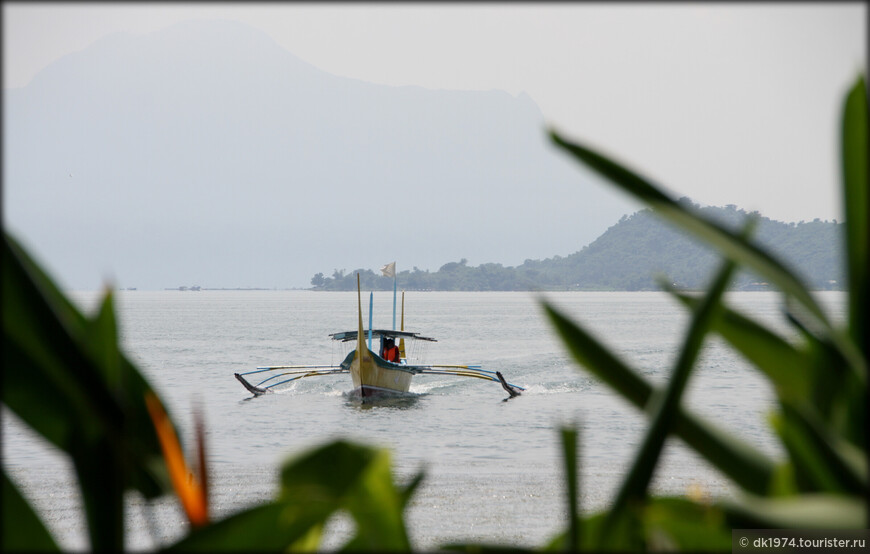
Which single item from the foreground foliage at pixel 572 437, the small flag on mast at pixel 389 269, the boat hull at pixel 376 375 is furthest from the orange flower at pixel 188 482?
the small flag on mast at pixel 389 269

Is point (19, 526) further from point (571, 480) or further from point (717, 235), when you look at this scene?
point (717, 235)

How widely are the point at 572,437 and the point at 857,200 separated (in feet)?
0.80

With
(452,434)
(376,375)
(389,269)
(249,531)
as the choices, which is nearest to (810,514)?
(249,531)

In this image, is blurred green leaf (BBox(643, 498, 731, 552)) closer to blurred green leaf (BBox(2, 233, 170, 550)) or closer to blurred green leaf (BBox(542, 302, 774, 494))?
blurred green leaf (BBox(542, 302, 774, 494))

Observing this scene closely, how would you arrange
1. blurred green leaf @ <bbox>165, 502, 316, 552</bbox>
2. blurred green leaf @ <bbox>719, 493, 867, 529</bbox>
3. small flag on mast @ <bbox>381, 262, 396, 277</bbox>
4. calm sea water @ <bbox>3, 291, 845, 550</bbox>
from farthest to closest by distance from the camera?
small flag on mast @ <bbox>381, 262, 396, 277</bbox> → calm sea water @ <bbox>3, 291, 845, 550</bbox> → blurred green leaf @ <bbox>165, 502, 316, 552</bbox> → blurred green leaf @ <bbox>719, 493, 867, 529</bbox>

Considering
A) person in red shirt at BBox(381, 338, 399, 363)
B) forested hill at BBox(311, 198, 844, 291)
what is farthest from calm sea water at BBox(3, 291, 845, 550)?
forested hill at BBox(311, 198, 844, 291)

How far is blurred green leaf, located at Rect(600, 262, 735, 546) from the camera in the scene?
18.0 inches

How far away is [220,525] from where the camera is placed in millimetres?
480

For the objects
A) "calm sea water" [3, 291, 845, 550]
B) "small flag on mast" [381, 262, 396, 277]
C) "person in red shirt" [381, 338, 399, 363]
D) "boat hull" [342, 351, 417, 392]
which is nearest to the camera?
"calm sea water" [3, 291, 845, 550]

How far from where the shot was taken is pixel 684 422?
20.8 inches

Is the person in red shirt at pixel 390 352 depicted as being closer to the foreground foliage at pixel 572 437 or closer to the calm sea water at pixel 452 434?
the calm sea water at pixel 452 434

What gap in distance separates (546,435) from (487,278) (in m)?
175

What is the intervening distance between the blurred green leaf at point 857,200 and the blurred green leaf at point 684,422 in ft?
0.37

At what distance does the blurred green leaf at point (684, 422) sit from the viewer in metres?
0.52
